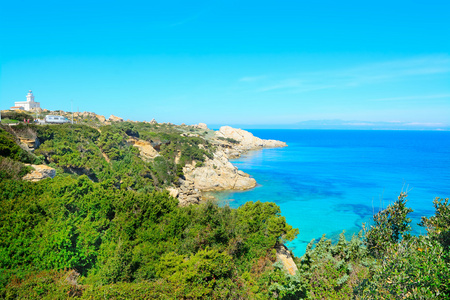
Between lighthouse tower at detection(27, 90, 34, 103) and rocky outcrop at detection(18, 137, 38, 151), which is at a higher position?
lighthouse tower at detection(27, 90, 34, 103)

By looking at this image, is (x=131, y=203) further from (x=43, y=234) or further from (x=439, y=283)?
(x=439, y=283)

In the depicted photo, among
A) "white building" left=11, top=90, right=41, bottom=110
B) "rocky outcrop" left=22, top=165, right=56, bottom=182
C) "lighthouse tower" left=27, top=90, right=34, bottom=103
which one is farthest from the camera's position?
"lighthouse tower" left=27, top=90, right=34, bottom=103

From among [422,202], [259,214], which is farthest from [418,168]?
[259,214]

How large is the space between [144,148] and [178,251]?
2990 centimetres

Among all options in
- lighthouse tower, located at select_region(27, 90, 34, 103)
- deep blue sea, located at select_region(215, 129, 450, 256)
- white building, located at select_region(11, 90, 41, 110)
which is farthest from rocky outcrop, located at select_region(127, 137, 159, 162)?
lighthouse tower, located at select_region(27, 90, 34, 103)

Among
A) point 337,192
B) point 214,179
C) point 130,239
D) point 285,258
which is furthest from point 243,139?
point 130,239

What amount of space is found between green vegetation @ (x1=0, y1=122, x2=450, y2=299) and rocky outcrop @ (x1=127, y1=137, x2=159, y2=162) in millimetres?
19593

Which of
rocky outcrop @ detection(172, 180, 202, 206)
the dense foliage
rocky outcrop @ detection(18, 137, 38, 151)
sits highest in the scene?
rocky outcrop @ detection(18, 137, 38, 151)

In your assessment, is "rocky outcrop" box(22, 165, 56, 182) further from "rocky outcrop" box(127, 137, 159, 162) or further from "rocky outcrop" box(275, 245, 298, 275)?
"rocky outcrop" box(127, 137, 159, 162)

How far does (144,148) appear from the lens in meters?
39.9

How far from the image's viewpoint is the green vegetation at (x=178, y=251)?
6969mm

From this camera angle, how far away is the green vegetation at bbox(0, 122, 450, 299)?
6969 mm

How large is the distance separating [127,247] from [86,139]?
927 inches

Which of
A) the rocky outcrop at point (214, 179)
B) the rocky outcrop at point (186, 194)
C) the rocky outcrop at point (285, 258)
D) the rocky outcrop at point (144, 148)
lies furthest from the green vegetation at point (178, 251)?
the rocky outcrop at point (214, 179)
